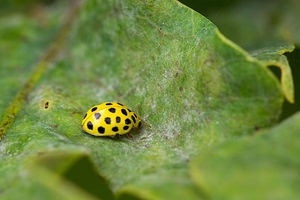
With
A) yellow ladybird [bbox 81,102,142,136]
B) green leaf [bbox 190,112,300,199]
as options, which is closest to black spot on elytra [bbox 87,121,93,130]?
yellow ladybird [bbox 81,102,142,136]

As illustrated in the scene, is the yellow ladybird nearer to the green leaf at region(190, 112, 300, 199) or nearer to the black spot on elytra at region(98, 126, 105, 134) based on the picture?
the black spot on elytra at region(98, 126, 105, 134)

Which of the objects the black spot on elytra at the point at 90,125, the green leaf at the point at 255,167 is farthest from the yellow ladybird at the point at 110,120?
the green leaf at the point at 255,167

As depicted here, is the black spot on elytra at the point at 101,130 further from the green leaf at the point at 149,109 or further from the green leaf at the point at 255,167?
the green leaf at the point at 255,167

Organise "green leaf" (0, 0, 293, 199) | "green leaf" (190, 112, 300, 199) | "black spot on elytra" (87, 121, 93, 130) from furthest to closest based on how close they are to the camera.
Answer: "black spot on elytra" (87, 121, 93, 130), "green leaf" (0, 0, 293, 199), "green leaf" (190, 112, 300, 199)

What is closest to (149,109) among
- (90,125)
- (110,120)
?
(110,120)

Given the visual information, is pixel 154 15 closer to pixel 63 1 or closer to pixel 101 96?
pixel 101 96
